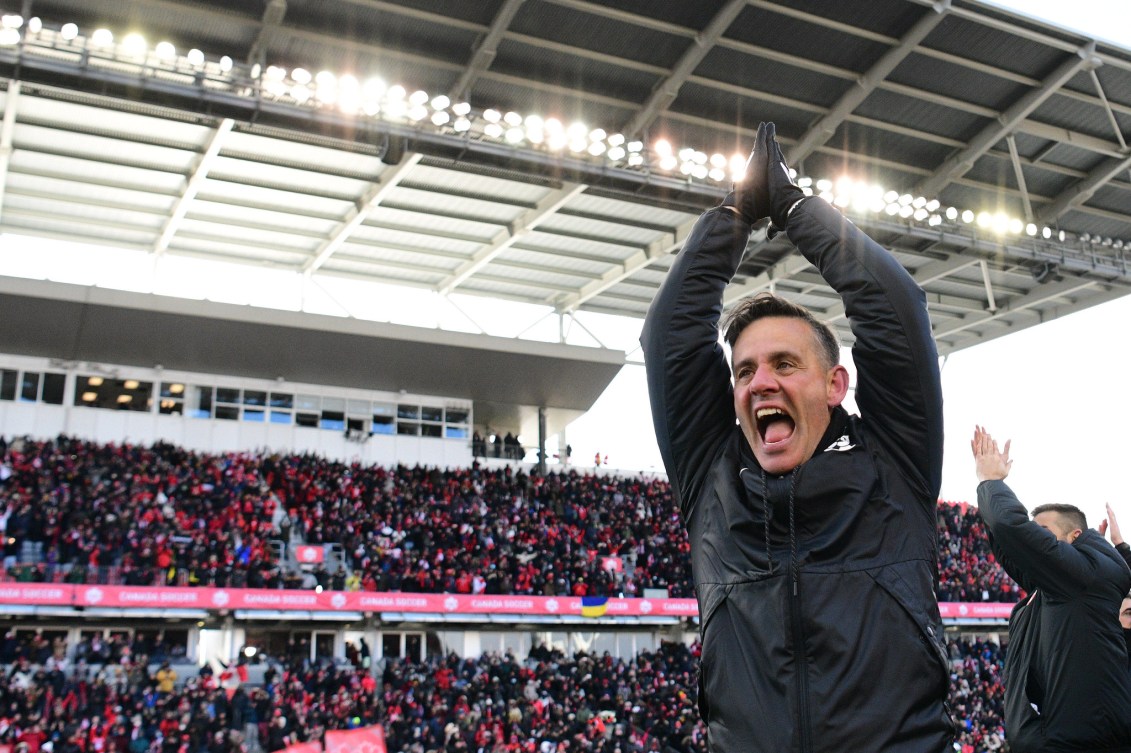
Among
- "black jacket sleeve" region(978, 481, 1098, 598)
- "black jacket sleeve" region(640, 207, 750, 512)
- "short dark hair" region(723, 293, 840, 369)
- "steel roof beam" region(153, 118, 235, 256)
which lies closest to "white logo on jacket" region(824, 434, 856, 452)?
"short dark hair" region(723, 293, 840, 369)

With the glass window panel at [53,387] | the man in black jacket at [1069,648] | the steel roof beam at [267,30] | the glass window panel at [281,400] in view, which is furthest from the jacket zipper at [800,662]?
the glass window panel at [281,400]

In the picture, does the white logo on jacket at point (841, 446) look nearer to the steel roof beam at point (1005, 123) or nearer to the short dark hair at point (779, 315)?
the short dark hair at point (779, 315)

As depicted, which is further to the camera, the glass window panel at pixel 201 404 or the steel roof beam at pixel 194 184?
the glass window panel at pixel 201 404

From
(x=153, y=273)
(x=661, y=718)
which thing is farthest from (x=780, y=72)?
(x=153, y=273)

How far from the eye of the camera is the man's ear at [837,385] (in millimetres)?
2238

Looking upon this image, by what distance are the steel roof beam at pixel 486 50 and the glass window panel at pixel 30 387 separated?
15234mm

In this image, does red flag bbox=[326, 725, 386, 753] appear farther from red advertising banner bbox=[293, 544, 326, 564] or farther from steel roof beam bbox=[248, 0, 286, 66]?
steel roof beam bbox=[248, 0, 286, 66]

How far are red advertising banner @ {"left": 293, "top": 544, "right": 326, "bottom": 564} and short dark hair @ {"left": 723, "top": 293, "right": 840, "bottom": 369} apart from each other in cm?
2432

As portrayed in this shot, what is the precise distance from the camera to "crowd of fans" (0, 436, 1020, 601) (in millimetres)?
23188

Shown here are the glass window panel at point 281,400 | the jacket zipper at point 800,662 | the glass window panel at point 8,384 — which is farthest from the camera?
the glass window panel at point 281,400

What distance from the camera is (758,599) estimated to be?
209cm

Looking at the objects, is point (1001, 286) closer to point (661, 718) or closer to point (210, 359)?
point (661, 718)

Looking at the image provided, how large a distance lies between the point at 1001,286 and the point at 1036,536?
1208 inches

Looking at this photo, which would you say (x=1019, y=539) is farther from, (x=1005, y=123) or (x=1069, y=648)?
(x=1005, y=123)
